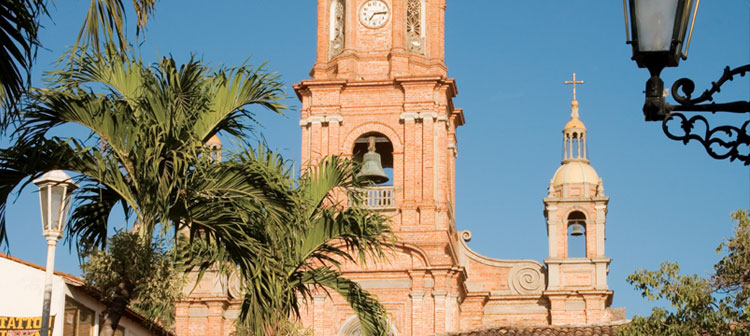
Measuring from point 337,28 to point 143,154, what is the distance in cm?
2971

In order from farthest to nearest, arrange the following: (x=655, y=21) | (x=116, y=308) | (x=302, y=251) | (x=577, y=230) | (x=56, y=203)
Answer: (x=577, y=230), (x=302, y=251), (x=116, y=308), (x=56, y=203), (x=655, y=21)

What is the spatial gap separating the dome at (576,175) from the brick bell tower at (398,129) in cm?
523

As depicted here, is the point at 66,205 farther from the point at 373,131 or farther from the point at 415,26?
the point at 415,26

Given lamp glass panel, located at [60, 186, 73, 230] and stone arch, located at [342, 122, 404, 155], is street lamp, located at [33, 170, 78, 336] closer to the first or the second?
lamp glass panel, located at [60, 186, 73, 230]

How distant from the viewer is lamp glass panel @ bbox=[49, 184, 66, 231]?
1245 centimetres

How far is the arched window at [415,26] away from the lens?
137 ft

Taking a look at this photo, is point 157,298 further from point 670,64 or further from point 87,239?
point 670,64

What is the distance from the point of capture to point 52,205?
12.6m

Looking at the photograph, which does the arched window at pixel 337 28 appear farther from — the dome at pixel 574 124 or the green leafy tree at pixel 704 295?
the green leafy tree at pixel 704 295

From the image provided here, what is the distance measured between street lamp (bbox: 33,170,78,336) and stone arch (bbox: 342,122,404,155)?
28.0 metres

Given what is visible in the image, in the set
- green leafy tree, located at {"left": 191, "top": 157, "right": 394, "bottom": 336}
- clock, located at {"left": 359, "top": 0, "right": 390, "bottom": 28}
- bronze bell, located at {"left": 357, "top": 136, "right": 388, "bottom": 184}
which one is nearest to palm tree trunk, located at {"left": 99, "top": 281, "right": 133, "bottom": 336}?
green leafy tree, located at {"left": 191, "top": 157, "right": 394, "bottom": 336}

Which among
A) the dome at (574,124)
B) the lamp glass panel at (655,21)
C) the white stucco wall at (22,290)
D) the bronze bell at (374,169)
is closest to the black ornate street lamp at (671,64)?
the lamp glass panel at (655,21)

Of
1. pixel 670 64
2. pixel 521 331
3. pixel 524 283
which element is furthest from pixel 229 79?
pixel 524 283

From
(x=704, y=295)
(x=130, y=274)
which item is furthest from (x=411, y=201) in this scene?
(x=130, y=274)
